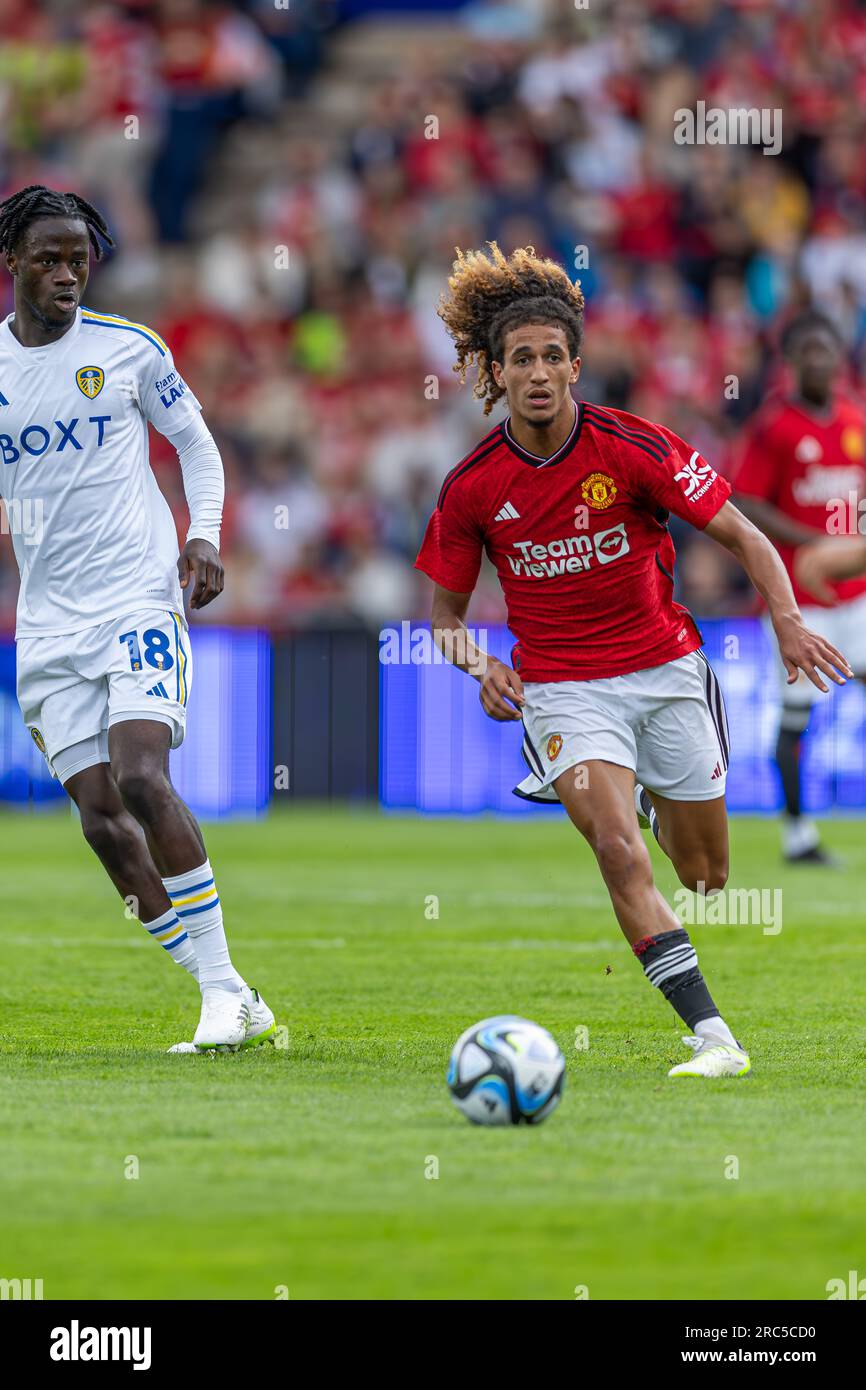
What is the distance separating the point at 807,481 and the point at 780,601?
23.9ft

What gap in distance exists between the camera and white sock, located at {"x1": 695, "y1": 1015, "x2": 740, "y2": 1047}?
21.3 feet

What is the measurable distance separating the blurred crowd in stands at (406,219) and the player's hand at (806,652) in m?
10.8

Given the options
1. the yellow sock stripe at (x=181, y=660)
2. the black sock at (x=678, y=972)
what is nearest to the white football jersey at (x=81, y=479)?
the yellow sock stripe at (x=181, y=660)

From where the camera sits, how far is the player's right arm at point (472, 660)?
6.73 metres

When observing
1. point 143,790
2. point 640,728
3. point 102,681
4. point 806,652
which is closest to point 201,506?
point 102,681

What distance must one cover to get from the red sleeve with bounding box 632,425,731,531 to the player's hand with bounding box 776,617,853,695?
1.39 feet

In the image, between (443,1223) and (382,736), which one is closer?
(443,1223)

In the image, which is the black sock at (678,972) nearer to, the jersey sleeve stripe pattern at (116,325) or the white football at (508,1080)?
the white football at (508,1080)

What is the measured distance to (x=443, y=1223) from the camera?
4520 millimetres

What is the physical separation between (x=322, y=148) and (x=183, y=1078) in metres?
17.9

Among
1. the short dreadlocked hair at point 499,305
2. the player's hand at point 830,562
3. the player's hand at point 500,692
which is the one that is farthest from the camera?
the player's hand at point 830,562

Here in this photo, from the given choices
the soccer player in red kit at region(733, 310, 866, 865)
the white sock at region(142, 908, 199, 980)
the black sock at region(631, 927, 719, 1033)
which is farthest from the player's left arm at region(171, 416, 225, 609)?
the soccer player in red kit at region(733, 310, 866, 865)

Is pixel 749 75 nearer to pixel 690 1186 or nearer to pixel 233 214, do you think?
pixel 233 214

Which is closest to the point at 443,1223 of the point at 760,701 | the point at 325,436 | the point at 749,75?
the point at 760,701
